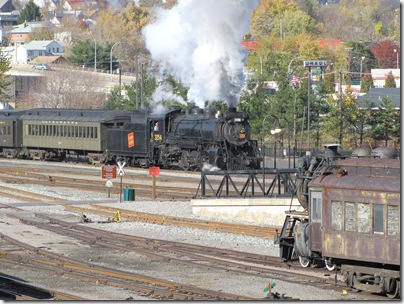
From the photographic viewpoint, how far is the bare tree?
94188 mm

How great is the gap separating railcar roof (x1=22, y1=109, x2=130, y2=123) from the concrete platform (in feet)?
77.5

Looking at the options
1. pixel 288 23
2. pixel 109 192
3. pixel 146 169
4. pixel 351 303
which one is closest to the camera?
pixel 351 303

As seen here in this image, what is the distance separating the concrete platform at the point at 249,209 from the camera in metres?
31.0

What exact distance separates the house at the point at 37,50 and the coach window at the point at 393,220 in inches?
6432

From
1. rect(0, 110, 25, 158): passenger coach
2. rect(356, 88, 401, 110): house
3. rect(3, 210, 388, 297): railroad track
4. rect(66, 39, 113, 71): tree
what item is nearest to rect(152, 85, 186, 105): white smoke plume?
rect(0, 110, 25, 158): passenger coach

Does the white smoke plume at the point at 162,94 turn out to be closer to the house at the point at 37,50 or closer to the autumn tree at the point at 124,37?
the autumn tree at the point at 124,37

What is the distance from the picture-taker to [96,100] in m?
96.2

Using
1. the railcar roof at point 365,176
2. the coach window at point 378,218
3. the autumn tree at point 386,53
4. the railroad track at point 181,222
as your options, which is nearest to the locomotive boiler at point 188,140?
the railroad track at point 181,222

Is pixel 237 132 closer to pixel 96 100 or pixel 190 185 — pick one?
pixel 190 185

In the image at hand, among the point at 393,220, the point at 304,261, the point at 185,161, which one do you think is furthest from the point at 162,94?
the point at 393,220

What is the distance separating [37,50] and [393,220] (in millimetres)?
170397

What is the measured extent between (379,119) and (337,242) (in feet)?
140

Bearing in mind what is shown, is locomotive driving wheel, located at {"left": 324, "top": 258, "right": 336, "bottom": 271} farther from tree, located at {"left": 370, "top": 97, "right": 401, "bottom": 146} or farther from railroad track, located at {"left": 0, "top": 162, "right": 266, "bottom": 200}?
tree, located at {"left": 370, "top": 97, "right": 401, "bottom": 146}

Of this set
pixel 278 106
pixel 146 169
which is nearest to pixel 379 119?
pixel 278 106
